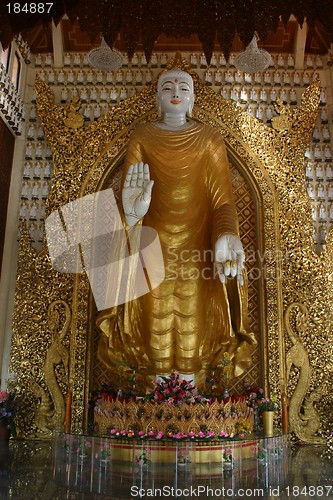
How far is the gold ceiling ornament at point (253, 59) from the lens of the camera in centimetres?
604

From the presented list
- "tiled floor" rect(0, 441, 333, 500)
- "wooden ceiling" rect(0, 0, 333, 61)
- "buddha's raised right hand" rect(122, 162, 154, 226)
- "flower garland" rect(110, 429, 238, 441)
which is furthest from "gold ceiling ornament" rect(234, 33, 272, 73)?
"tiled floor" rect(0, 441, 333, 500)

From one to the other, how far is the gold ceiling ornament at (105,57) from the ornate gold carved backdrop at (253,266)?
0.47 m

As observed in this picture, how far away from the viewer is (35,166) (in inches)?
252

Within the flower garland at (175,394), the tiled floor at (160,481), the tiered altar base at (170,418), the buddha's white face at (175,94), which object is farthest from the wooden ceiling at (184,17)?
the tiled floor at (160,481)

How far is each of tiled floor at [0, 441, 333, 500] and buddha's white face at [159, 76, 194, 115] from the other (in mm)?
3533

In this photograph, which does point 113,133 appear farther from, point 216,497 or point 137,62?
point 216,497

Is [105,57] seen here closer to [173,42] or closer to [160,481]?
[173,42]

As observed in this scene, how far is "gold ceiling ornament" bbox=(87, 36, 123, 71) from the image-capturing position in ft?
19.6

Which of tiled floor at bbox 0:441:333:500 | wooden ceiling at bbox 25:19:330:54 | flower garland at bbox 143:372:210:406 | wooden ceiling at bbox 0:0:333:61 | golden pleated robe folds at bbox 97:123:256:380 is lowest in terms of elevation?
tiled floor at bbox 0:441:333:500

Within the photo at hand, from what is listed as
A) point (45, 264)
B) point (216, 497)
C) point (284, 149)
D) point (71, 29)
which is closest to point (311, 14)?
point (284, 149)

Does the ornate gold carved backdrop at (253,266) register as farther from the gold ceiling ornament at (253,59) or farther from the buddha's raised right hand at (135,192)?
the buddha's raised right hand at (135,192)

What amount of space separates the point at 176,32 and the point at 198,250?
2.54 meters

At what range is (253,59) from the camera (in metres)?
6.10

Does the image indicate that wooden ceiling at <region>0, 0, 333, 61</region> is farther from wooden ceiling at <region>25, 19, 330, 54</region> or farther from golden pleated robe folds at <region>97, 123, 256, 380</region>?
golden pleated robe folds at <region>97, 123, 256, 380</region>
